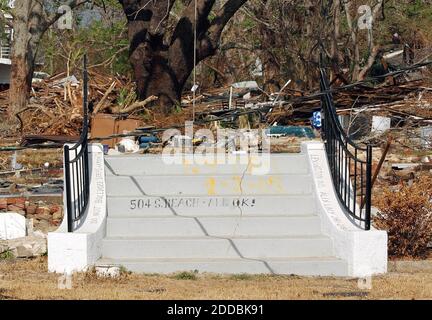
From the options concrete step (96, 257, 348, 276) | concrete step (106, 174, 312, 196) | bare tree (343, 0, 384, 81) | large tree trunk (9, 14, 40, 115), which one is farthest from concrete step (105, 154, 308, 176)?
bare tree (343, 0, 384, 81)

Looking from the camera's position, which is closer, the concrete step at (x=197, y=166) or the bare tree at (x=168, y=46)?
Result: the concrete step at (x=197, y=166)

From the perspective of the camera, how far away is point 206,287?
Result: 28.9 feet

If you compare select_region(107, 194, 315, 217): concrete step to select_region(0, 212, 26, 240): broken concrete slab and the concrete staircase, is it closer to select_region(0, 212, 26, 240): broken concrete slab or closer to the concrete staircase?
the concrete staircase

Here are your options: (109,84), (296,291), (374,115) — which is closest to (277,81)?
(109,84)

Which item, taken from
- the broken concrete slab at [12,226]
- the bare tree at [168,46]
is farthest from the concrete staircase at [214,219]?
the bare tree at [168,46]

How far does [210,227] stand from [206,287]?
1.97 m

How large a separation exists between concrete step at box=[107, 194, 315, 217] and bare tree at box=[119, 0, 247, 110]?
880 cm

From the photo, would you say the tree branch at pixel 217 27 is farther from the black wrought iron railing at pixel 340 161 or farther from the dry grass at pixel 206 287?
the dry grass at pixel 206 287

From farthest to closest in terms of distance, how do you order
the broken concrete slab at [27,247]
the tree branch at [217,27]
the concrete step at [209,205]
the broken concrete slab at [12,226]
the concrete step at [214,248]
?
the tree branch at [217,27] < the broken concrete slab at [12,226] < the concrete step at [209,205] < the broken concrete slab at [27,247] < the concrete step at [214,248]

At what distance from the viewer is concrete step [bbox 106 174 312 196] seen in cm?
1135

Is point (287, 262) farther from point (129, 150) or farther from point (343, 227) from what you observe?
point (129, 150)

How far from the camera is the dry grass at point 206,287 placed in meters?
8.21

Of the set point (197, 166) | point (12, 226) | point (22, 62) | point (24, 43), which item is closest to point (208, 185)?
point (197, 166)

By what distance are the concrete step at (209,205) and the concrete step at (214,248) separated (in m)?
0.70
